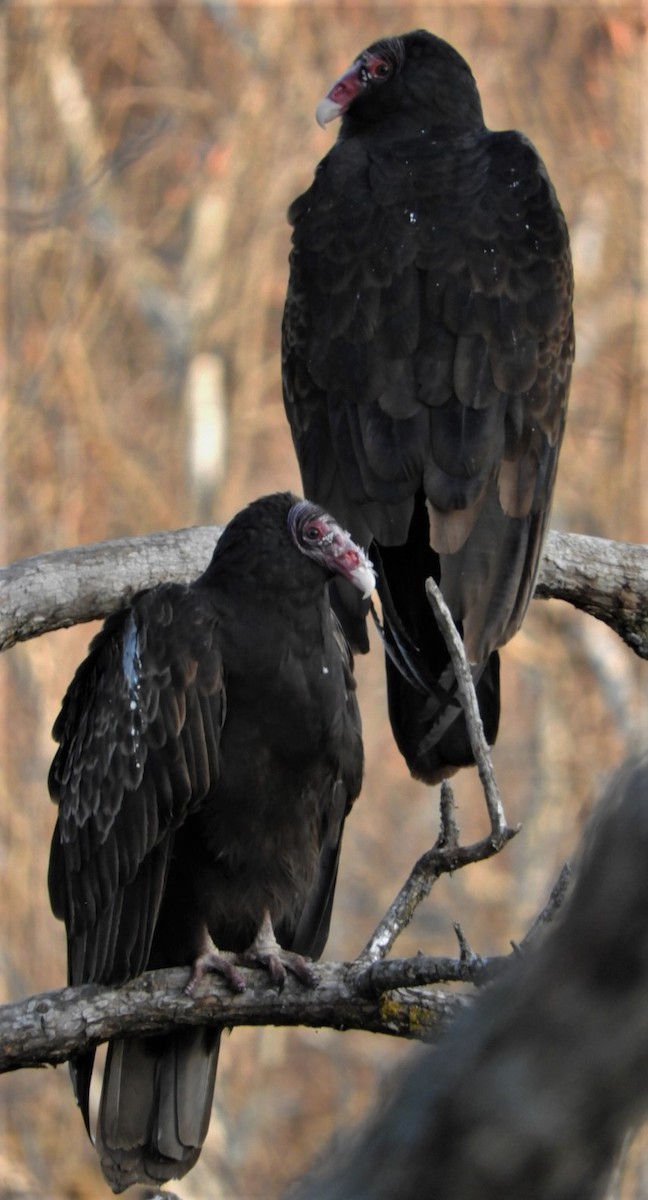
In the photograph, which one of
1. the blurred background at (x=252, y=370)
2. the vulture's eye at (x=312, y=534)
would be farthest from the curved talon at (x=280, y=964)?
the blurred background at (x=252, y=370)

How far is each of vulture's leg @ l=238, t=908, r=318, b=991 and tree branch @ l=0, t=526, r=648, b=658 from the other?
77cm

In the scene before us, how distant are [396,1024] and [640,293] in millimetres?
7930

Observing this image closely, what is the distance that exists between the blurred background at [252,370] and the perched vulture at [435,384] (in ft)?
17.9

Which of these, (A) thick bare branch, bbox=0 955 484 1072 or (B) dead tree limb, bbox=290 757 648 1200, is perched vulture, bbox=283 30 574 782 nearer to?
(A) thick bare branch, bbox=0 955 484 1072

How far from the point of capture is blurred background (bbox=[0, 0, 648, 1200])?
9.45 metres

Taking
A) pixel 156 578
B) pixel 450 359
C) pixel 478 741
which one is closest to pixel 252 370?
pixel 156 578

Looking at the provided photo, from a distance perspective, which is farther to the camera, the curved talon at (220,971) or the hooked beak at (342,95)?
the hooked beak at (342,95)

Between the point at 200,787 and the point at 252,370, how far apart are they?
25.5 feet

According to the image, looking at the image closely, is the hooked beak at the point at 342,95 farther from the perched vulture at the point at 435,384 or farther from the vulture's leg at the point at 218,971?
the vulture's leg at the point at 218,971

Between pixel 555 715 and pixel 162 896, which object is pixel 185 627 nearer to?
pixel 162 896

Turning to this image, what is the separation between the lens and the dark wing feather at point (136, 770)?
3020 mm

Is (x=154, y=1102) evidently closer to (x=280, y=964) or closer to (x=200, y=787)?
(x=280, y=964)

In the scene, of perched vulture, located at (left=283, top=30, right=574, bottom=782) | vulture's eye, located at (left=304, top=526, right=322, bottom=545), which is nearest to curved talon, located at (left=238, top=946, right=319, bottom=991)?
perched vulture, located at (left=283, top=30, right=574, bottom=782)

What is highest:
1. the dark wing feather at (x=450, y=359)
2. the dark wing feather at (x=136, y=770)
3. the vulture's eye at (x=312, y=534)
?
the dark wing feather at (x=450, y=359)
